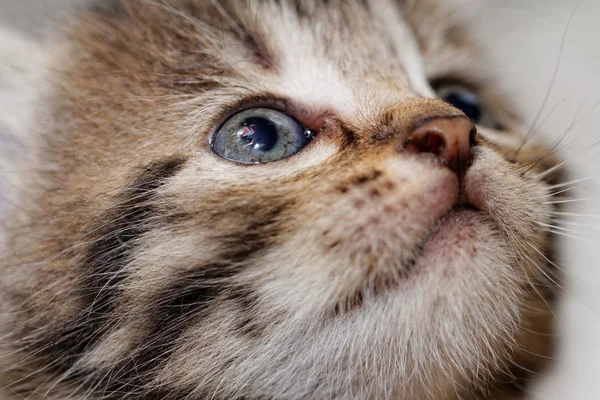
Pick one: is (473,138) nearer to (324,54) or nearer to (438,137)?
(438,137)

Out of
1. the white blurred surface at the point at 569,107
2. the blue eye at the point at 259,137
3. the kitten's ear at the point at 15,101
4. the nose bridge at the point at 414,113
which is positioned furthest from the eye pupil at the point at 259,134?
the white blurred surface at the point at 569,107

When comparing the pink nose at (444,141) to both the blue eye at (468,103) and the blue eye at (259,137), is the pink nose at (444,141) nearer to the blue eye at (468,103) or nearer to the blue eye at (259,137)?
the blue eye at (259,137)

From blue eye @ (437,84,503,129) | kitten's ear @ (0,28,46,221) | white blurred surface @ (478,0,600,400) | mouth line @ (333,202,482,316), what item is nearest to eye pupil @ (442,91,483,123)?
blue eye @ (437,84,503,129)

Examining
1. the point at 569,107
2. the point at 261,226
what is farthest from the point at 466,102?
the point at 261,226

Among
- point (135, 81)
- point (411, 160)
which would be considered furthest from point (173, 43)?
point (411, 160)

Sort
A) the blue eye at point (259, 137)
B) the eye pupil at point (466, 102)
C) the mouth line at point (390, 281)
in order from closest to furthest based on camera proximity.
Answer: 1. the mouth line at point (390, 281)
2. the blue eye at point (259, 137)
3. the eye pupil at point (466, 102)

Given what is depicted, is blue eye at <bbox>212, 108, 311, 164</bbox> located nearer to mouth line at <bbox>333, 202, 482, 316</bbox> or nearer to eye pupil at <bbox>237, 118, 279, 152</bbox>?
eye pupil at <bbox>237, 118, 279, 152</bbox>
